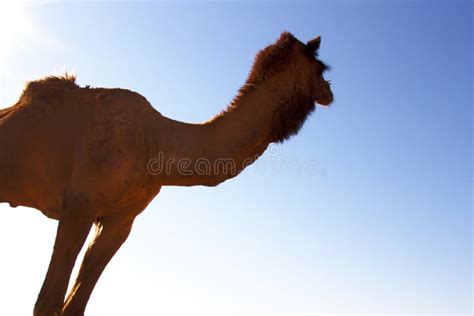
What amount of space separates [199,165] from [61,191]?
1938 mm

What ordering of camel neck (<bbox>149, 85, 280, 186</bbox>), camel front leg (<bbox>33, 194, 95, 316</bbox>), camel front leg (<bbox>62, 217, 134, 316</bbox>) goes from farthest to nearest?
1. camel front leg (<bbox>62, 217, 134, 316</bbox>)
2. camel neck (<bbox>149, 85, 280, 186</bbox>)
3. camel front leg (<bbox>33, 194, 95, 316</bbox>)

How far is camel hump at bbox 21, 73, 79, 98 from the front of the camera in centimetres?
846

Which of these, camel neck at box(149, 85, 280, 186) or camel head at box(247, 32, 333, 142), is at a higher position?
camel head at box(247, 32, 333, 142)

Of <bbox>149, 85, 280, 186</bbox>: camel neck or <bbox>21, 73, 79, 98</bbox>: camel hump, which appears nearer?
<bbox>149, 85, 280, 186</bbox>: camel neck

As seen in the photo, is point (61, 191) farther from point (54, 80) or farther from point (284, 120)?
point (284, 120)

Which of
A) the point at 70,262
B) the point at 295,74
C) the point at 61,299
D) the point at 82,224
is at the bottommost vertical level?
the point at 61,299

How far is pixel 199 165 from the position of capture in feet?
25.0

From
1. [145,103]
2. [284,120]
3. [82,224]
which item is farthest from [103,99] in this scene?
[284,120]

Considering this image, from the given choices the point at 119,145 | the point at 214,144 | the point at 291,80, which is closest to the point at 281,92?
the point at 291,80

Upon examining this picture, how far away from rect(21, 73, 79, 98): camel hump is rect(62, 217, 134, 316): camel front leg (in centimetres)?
208

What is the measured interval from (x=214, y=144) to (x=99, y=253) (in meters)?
2.36

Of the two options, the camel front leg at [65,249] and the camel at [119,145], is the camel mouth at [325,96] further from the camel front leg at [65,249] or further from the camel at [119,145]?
the camel front leg at [65,249]

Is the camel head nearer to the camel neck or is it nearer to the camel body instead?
the camel neck

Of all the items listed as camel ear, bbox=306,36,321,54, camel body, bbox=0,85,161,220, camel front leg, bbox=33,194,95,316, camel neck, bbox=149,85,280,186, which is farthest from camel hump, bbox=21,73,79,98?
camel ear, bbox=306,36,321,54
